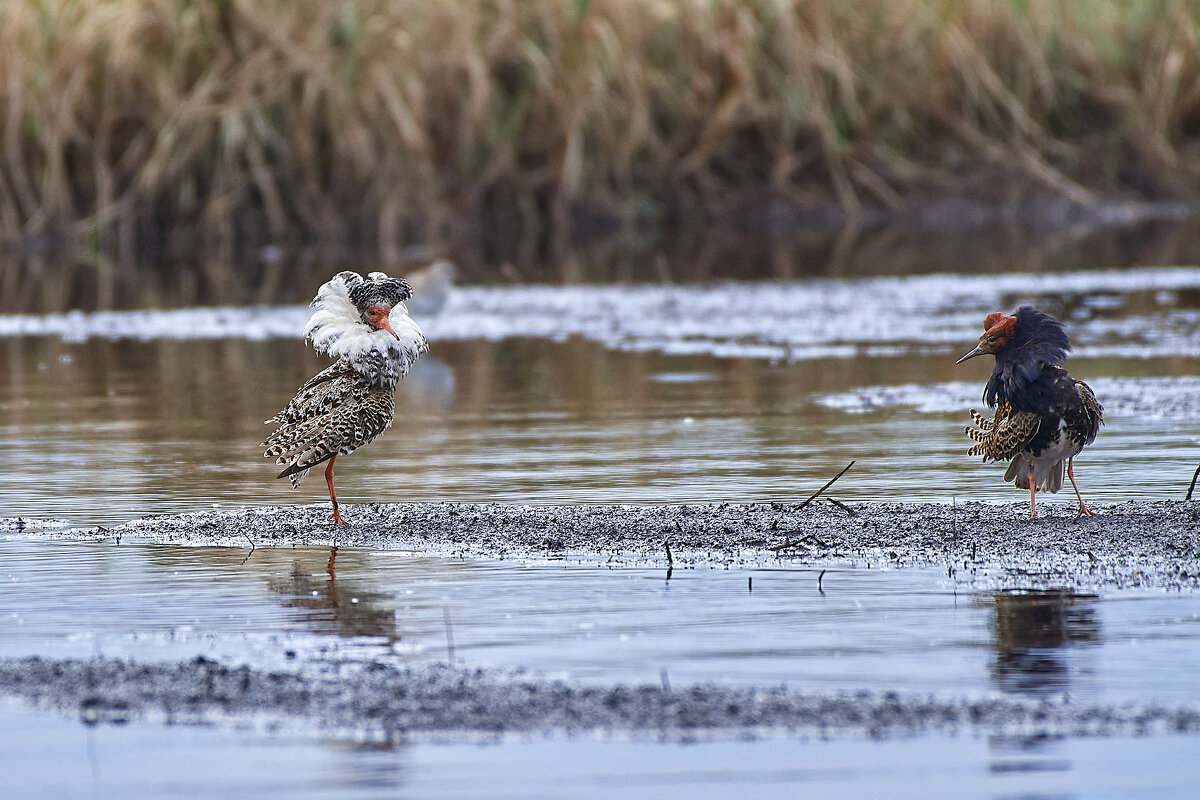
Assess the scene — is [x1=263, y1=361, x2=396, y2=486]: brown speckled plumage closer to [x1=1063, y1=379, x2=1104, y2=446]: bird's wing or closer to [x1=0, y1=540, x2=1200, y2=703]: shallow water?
[x1=0, y1=540, x2=1200, y2=703]: shallow water

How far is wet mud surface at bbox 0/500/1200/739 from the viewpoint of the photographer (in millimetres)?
4949

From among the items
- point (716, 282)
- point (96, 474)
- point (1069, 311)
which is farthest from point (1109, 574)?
point (716, 282)

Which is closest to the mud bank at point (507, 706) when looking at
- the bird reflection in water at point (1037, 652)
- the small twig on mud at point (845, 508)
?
the bird reflection in water at point (1037, 652)

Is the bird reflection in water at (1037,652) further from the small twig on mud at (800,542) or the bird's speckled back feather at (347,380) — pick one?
the bird's speckled back feather at (347,380)

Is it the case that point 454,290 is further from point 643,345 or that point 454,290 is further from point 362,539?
point 362,539

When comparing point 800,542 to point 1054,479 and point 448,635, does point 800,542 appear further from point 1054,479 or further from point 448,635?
point 448,635

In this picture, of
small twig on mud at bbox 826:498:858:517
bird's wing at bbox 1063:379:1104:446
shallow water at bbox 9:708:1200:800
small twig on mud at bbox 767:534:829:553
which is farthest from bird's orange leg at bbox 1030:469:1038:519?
shallow water at bbox 9:708:1200:800

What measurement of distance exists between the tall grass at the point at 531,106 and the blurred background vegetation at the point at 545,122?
4 cm

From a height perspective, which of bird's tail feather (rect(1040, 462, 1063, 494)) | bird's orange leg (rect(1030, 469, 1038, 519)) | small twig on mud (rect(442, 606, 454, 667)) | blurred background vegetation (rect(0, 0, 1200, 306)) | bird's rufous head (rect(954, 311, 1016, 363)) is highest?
blurred background vegetation (rect(0, 0, 1200, 306))

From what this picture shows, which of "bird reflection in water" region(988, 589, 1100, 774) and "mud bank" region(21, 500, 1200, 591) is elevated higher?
"mud bank" region(21, 500, 1200, 591)

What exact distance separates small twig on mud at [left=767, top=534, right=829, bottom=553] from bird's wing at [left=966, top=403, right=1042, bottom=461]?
3.23ft

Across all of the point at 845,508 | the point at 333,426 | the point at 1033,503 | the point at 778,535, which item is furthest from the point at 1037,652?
the point at 333,426

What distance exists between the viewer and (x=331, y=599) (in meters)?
6.52

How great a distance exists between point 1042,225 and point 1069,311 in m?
10.5
